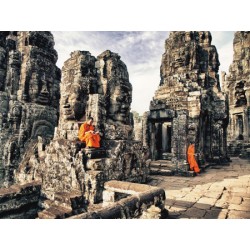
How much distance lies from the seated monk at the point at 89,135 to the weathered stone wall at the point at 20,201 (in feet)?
5.23

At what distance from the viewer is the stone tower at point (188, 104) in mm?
6977

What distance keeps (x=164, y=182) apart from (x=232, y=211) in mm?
2394

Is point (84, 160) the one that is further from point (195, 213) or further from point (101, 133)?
point (195, 213)

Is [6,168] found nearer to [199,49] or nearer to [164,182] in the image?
[164,182]

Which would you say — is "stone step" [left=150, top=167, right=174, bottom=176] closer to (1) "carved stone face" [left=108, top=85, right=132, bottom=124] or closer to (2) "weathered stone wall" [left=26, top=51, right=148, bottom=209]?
(2) "weathered stone wall" [left=26, top=51, right=148, bottom=209]

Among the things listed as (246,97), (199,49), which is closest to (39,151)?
(199,49)

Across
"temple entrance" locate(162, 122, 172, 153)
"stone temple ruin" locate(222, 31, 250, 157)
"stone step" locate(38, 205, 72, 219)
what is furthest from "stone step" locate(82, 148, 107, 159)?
"stone temple ruin" locate(222, 31, 250, 157)

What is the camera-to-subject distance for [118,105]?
18.1 ft

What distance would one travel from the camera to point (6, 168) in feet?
28.2

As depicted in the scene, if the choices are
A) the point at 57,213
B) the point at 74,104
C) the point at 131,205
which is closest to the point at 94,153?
the point at 57,213

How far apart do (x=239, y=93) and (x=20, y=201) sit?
50.1ft

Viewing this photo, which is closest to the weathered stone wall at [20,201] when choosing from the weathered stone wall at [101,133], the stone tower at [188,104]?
the weathered stone wall at [101,133]
